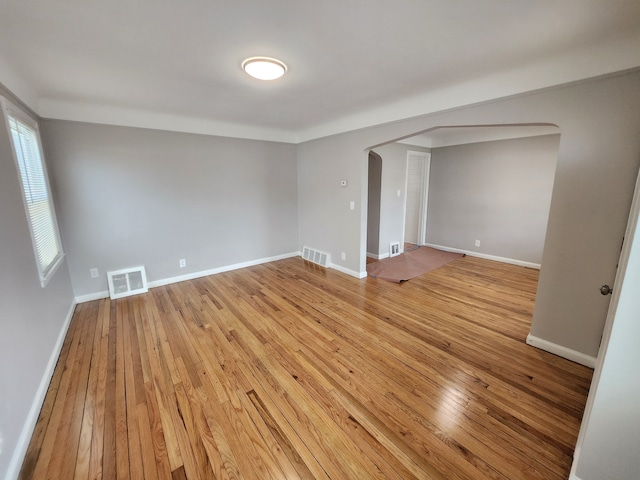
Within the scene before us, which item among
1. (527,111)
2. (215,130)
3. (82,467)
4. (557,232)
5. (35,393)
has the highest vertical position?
(215,130)

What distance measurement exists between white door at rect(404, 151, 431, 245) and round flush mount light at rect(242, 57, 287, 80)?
4140 mm

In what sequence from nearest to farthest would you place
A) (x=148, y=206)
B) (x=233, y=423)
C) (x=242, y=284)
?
(x=233, y=423), (x=148, y=206), (x=242, y=284)

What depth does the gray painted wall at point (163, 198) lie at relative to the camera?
3.14m

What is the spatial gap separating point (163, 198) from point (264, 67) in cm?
264

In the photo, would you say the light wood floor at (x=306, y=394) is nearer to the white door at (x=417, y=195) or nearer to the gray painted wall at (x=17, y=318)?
the gray painted wall at (x=17, y=318)

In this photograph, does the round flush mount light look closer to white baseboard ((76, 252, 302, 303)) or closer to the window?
the window

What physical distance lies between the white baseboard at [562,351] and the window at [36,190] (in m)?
4.50

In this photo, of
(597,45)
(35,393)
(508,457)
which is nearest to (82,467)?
(35,393)

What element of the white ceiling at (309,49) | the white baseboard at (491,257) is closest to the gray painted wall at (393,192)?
the white baseboard at (491,257)

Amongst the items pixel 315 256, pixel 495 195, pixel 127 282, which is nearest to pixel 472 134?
pixel 495 195

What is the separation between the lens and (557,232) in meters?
2.22

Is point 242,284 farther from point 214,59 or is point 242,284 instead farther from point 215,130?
point 214,59

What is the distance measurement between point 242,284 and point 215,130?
245 cm

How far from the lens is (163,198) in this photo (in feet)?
12.2
